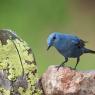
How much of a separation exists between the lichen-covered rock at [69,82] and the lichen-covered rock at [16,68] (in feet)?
0.46

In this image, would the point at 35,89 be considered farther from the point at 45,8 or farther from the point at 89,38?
the point at 45,8

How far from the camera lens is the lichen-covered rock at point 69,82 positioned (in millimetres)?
5023

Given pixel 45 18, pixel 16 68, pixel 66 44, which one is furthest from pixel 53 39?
pixel 45 18

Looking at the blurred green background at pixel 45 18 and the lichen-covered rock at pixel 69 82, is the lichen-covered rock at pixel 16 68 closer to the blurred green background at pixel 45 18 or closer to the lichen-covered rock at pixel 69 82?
the lichen-covered rock at pixel 69 82

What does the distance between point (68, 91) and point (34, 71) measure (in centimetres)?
35

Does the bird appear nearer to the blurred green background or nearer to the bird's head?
the bird's head

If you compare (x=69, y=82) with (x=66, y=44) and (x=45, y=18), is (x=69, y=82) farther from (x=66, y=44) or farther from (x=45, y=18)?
(x=45, y=18)

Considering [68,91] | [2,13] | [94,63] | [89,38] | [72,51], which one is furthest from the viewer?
[2,13]

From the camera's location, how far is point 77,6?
11.5m

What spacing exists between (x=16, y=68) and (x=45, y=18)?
5.67 meters

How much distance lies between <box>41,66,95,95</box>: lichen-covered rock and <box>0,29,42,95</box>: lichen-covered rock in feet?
0.46

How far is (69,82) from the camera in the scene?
5059 mm

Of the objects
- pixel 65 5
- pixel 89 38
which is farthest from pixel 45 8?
pixel 89 38

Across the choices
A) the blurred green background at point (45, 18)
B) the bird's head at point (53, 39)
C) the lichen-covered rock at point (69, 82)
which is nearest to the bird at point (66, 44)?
the bird's head at point (53, 39)
